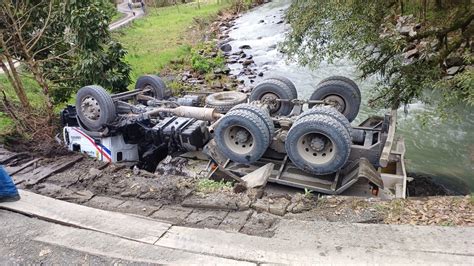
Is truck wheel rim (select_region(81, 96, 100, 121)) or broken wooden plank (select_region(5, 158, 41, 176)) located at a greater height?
truck wheel rim (select_region(81, 96, 100, 121))

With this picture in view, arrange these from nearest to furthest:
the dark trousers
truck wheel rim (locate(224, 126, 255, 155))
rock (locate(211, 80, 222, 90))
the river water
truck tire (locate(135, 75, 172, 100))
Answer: the dark trousers → truck wheel rim (locate(224, 126, 255, 155)) → the river water → truck tire (locate(135, 75, 172, 100)) → rock (locate(211, 80, 222, 90))

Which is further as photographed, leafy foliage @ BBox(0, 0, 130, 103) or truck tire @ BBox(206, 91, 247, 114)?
leafy foliage @ BBox(0, 0, 130, 103)

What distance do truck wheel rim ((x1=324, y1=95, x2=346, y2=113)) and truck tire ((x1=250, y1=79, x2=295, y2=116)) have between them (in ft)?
2.57

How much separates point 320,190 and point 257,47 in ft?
59.6

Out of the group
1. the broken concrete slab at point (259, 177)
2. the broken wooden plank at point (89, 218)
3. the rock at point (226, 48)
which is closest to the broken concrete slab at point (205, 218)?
the broken wooden plank at point (89, 218)

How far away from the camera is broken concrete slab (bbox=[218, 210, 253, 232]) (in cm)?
466

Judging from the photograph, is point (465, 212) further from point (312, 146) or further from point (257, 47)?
point (257, 47)

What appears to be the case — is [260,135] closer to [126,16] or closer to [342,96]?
[342,96]

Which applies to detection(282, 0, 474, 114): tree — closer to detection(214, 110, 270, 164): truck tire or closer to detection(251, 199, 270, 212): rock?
detection(214, 110, 270, 164): truck tire

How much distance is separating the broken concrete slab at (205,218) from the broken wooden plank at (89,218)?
29 centimetres

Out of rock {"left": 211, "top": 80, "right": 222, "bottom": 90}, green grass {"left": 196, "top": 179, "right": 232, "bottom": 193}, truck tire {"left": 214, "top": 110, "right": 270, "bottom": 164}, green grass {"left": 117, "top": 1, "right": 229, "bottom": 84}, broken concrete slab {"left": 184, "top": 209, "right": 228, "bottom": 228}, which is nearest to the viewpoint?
broken concrete slab {"left": 184, "top": 209, "right": 228, "bottom": 228}

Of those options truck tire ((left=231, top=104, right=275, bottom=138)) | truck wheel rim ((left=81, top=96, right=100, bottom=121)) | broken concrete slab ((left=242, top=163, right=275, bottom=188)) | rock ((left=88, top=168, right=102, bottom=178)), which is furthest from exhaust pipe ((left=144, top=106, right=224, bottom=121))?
rock ((left=88, top=168, right=102, bottom=178))

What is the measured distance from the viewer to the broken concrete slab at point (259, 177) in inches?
236

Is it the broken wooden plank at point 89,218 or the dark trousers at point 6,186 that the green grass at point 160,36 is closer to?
the dark trousers at point 6,186
